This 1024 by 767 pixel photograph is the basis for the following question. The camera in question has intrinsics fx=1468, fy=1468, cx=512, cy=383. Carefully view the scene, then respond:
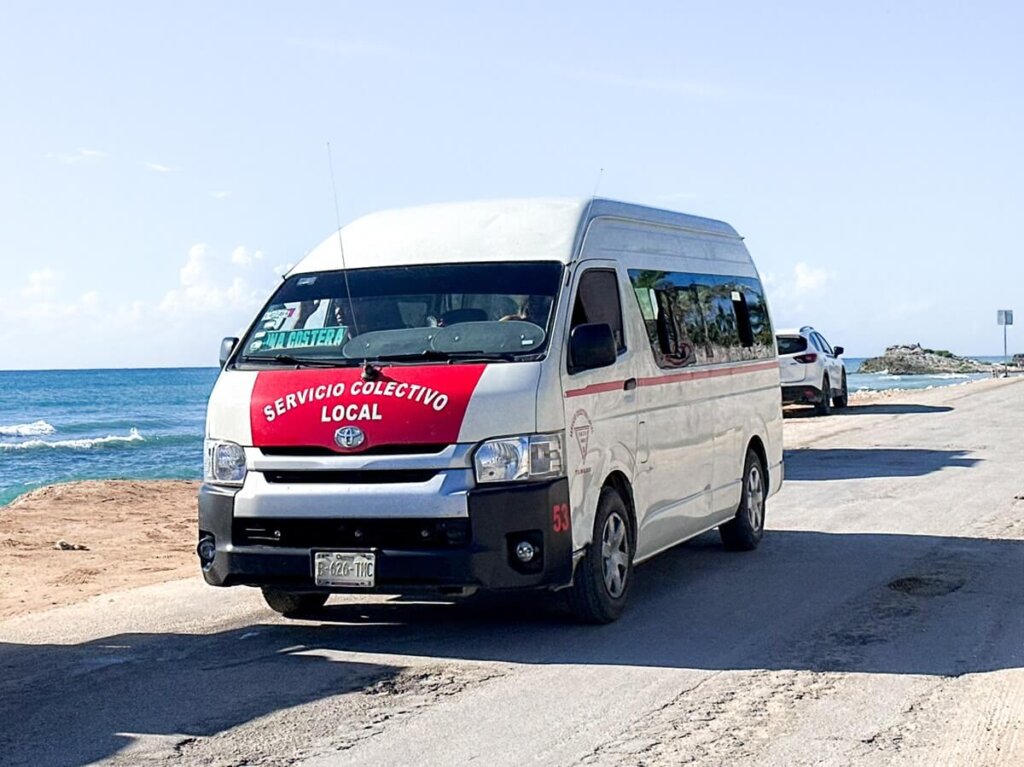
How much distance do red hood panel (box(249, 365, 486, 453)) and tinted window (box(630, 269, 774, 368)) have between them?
207 cm

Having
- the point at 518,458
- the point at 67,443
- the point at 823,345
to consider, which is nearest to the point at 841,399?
the point at 823,345

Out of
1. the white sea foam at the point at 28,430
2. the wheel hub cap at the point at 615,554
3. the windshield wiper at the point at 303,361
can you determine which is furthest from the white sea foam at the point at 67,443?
the wheel hub cap at the point at 615,554

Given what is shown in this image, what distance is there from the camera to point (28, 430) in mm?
50656

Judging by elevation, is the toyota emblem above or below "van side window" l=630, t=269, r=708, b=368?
below

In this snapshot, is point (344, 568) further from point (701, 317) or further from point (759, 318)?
point (759, 318)

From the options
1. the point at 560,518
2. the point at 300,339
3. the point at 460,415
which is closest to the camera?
the point at 460,415

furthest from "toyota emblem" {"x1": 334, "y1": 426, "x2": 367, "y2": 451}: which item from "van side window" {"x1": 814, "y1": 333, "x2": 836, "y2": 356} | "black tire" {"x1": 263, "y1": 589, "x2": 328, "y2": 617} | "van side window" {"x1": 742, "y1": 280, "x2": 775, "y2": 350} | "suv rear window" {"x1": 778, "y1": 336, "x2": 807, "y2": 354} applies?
"van side window" {"x1": 814, "y1": 333, "x2": 836, "y2": 356}

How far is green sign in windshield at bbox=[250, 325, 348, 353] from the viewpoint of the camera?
27.9 ft

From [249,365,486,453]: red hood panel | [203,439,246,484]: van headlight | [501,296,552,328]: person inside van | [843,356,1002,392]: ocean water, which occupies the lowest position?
[843,356,1002,392]: ocean water

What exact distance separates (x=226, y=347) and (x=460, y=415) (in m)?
2.07

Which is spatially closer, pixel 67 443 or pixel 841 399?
pixel 841 399

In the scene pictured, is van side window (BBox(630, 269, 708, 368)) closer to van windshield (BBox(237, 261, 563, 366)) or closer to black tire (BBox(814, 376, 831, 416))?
van windshield (BBox(237, 261, 563, 366))

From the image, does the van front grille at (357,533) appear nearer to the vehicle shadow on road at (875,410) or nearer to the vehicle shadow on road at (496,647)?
the vehicle shadow on road at (496,647)

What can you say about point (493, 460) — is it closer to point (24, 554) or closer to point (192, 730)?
point (192, 730)
